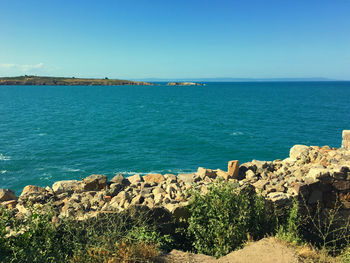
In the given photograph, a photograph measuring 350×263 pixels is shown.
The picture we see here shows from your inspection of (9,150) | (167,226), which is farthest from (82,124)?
(167,226)

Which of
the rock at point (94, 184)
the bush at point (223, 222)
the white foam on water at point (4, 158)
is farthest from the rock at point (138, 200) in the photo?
the white foam on water at point (4, 158)

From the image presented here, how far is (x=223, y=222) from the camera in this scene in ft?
23.6

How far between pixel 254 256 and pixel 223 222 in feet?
4.06

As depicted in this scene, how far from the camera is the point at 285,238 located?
22.8 feet

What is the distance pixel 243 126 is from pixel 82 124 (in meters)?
27.9

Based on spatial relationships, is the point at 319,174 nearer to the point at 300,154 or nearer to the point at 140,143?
the point at 300,154

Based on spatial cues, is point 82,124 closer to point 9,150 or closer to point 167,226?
point 9,150

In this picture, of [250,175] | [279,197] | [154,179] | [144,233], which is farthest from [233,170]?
A: [144,233]

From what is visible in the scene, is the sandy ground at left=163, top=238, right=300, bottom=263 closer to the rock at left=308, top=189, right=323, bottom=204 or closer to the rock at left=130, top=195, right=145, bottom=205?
the rock at left=130, top=195, right=145, bottom=205

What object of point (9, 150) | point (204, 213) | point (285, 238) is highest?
point (204, 213)

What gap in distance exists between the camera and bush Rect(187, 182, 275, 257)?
277 inches

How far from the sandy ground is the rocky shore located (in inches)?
75.7

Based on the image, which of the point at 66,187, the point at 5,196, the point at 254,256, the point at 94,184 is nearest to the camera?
the point at 254,256

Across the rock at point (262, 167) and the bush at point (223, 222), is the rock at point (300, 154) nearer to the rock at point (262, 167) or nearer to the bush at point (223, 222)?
the rock at point (262, 167)
